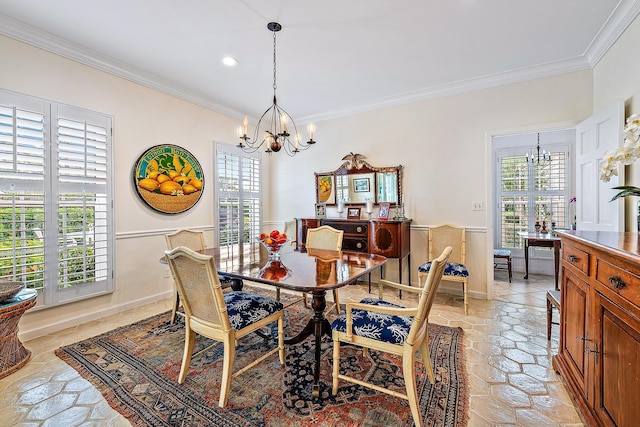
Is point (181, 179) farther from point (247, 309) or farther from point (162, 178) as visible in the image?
point (247, 309)

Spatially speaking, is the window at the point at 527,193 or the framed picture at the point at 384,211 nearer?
the framed picture at the point at 384,211

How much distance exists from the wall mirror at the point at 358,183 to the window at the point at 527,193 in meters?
2.43

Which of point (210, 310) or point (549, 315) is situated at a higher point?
point (210, 310)

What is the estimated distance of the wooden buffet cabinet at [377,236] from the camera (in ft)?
12.2

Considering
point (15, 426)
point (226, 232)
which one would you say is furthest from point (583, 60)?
point (15, 426)

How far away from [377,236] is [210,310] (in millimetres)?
2537

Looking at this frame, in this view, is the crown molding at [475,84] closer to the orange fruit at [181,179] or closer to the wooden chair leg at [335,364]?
the orange fruit at [181,179]

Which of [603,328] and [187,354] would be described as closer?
[603,328]

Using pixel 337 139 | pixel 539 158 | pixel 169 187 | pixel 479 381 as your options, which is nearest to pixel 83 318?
pixel 169 187

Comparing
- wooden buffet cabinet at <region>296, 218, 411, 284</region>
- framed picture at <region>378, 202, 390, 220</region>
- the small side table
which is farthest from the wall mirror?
the small side table

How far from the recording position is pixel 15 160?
2439 mm

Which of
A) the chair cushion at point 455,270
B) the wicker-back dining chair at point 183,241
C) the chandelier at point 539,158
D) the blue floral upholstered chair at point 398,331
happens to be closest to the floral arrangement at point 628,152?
the blue floral upholstered chair at point 398,331

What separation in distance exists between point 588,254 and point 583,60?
275 cm

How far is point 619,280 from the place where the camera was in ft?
3.92
